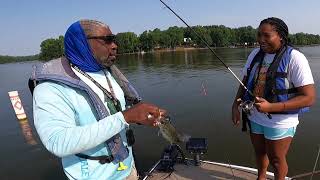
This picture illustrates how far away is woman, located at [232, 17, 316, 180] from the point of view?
143 inches

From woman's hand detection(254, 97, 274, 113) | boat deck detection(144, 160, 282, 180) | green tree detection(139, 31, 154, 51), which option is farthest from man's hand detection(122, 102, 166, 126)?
green tree detection(139, 31, 154, 51)

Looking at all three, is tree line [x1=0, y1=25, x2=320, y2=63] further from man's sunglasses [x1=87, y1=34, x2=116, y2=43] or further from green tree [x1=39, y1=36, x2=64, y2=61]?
man's sunglasses [x1=87, y1=34, x2=116, y2=43]

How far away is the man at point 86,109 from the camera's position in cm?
186

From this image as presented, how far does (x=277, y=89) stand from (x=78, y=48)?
8.62 feet

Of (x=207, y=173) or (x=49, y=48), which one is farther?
(x=49, y=48)

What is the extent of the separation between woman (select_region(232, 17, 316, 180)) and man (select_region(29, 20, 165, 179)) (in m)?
1.99

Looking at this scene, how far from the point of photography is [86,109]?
2123mm

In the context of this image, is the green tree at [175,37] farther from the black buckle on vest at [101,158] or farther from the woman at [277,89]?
the black buckle on vest at [101,158]

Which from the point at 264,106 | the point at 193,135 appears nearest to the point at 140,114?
the point at 264,106

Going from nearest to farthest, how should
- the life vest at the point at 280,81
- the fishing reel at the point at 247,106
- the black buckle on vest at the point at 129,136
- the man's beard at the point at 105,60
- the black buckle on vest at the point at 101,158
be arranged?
the black buckle on vest at the point at 101,158
the man's beard at the point at 105,60
the black buckle on vest at the point at 129,136
the life vest at the point at 280,81
the fishing reel at the point at 247,106

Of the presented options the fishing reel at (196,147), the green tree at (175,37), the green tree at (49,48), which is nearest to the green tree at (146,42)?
the green tree at (175,37)

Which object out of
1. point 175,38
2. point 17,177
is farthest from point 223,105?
point 175,38

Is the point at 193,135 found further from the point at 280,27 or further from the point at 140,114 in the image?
the point at 140,114

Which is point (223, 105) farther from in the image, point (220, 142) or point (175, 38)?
point (175, 38)
